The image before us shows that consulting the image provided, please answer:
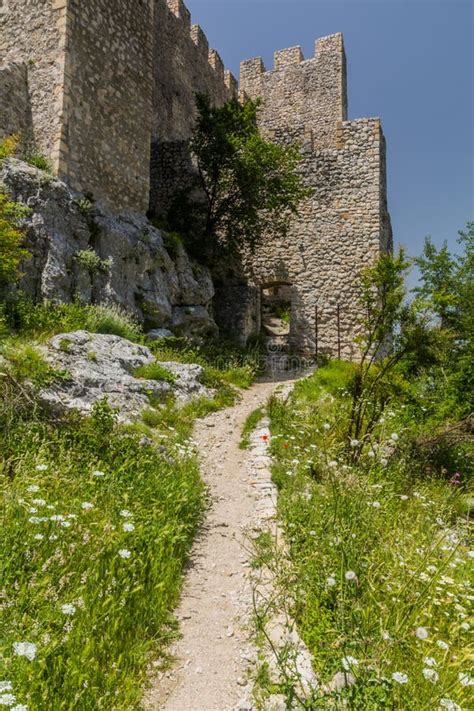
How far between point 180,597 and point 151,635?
20.4 inches

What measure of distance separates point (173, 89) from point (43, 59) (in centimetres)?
974

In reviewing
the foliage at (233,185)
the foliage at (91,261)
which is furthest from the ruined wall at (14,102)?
the foliage at (233,185)

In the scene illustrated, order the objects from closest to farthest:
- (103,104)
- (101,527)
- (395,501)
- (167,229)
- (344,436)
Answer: (101,527) < (395,501) < (344,436) < (103,104) < (167,229)

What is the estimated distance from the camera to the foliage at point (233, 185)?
13234 mm

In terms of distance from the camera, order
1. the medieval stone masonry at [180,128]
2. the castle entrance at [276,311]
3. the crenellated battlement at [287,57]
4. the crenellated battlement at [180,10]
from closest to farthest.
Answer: the medieval stone masonry at [180,128] → the castle entrance at [276,311] → the crenellated battlement at [180,10] → the crenellated battlement at [287,57]

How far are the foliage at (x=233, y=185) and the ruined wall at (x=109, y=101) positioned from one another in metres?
2.15

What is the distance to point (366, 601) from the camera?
2986 millimetres

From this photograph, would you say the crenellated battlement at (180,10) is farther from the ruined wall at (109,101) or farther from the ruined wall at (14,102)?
the ruined wall at (14,102)

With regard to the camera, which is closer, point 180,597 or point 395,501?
point 180,597

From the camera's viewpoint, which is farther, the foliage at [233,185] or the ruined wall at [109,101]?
the foliage at [233,185]

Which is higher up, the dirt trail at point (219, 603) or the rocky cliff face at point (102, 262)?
the rocky cliff face at point (102, 262)

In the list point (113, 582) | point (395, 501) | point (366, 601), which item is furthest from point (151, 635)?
point (395, 501)

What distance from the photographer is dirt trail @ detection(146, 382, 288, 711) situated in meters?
2.55

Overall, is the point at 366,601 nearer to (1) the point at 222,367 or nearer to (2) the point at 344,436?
(2) the point at 344,436
